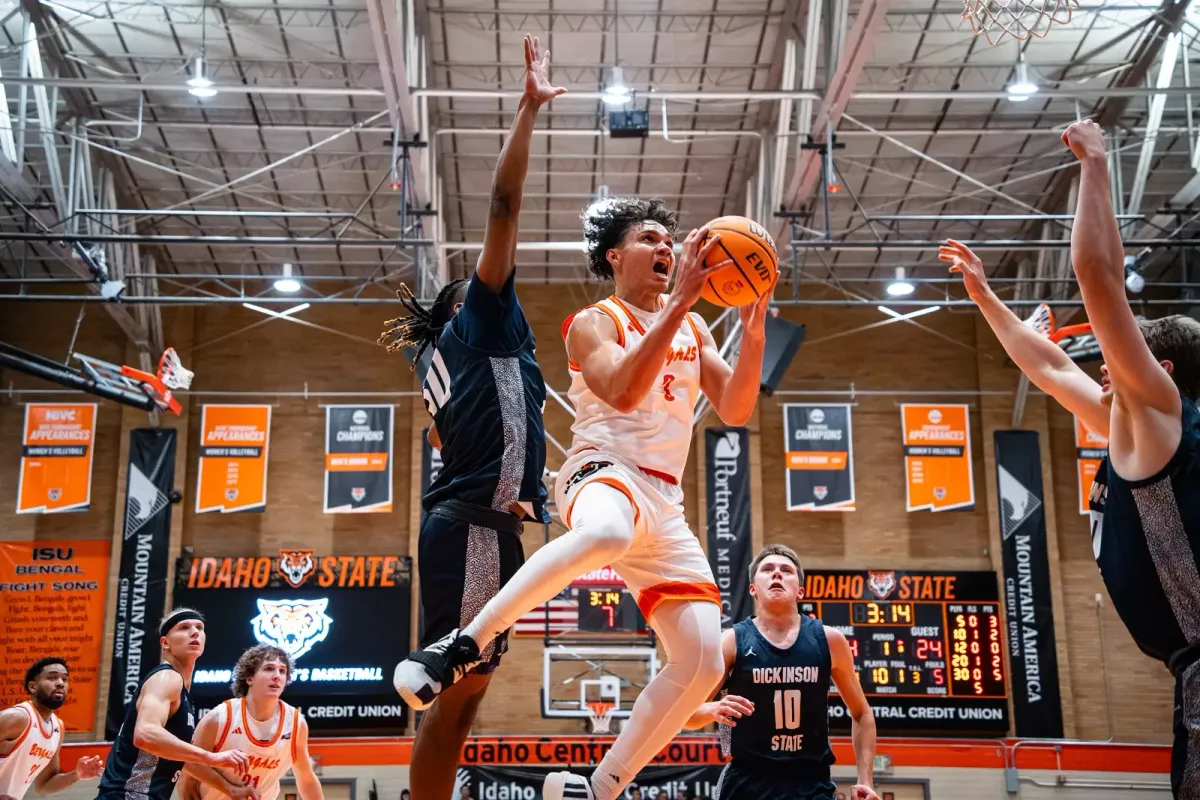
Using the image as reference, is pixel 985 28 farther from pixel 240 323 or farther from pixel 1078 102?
pixel 240 323

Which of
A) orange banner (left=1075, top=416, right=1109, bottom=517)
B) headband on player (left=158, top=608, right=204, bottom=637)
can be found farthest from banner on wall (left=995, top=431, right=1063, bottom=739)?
headband on player (left=158, top=608, right=204, bottom=637)

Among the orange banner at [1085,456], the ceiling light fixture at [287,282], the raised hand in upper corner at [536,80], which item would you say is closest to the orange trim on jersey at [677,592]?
the raised hand in upper corner at [536,80]

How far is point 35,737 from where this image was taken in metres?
8.07

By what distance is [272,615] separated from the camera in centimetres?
1845

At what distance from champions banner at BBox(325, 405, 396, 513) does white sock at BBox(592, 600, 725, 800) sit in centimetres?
1556

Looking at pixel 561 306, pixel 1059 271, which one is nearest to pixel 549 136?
pixel 561 306

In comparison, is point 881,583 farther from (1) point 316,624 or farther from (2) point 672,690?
(2) point 672,690

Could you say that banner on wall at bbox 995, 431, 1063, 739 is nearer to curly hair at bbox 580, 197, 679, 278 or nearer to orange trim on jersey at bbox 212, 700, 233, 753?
orange trim on jersey at bbox 212, 700, 233, 753

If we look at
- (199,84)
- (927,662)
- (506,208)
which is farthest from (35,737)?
(927,662)

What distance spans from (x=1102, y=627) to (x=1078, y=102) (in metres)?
8.77

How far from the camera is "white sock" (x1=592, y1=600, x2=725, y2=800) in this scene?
4.07 metres

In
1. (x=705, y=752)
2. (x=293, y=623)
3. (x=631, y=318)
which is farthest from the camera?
(x=293, y=623)

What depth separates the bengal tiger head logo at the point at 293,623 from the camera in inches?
720

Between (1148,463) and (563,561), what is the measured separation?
5.86 feet
